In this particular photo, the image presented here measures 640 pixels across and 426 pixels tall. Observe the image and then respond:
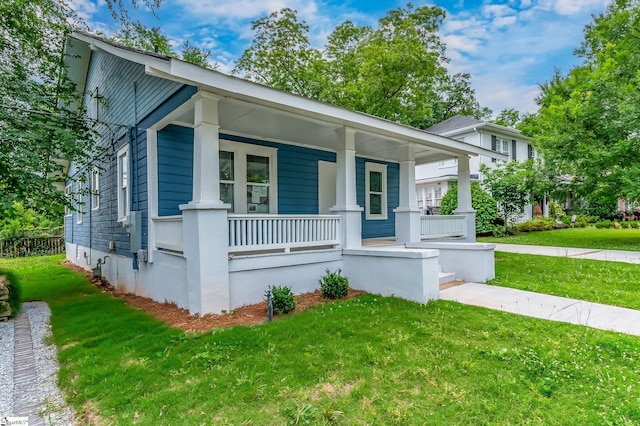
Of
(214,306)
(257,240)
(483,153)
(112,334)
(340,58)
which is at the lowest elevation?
(112,334)

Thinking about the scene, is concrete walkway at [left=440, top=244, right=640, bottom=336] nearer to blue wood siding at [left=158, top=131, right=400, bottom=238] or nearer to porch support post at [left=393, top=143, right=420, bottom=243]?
porch support post at [left=393, top=143, right=420, bottom=243]

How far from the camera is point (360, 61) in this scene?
18656 millimetres

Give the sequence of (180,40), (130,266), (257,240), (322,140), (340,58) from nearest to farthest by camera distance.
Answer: (257,240)
(130,266)
(322,140)
(340,58)
(180,40)

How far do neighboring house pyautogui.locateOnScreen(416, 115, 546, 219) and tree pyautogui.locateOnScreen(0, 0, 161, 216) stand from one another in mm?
16980

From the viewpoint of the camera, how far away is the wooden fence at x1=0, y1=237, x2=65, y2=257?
14.8m

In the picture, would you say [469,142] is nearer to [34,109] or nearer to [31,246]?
[34,109]

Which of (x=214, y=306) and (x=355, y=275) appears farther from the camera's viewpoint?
(x=355, y=275)

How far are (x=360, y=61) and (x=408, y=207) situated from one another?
13744mm

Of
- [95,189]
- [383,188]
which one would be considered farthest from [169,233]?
[383,188]

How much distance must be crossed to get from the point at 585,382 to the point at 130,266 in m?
7.54

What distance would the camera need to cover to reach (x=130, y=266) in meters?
7.10

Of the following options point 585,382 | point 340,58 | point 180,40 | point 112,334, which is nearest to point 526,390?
point 585,382

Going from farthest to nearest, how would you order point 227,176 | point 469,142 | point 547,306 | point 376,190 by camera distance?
point 469,142 < point 376,190 < point 227,176 < point 547,306

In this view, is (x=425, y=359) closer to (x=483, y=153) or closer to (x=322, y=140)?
(x=322, y=140)
